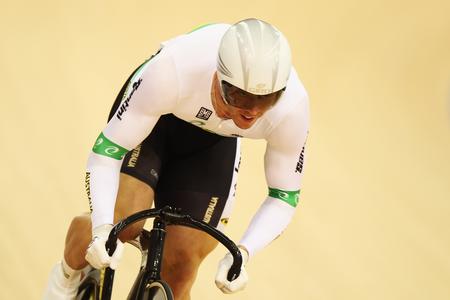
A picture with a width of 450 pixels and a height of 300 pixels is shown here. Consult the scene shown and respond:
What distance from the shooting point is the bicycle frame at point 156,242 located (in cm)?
270

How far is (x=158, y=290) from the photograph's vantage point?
2.67m

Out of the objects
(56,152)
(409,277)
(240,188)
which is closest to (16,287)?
(56,152)

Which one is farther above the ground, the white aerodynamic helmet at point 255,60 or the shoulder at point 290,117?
the white aerodynamic helmet at point 255,60

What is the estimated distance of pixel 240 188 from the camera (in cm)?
525

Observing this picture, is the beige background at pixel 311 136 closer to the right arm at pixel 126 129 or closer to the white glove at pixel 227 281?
the right arm at pixel 126 129

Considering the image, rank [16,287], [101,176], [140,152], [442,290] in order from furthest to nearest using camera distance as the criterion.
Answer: [442,290] → [16,287] → [140,152] → [101,176]

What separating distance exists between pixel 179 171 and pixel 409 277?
1.87m

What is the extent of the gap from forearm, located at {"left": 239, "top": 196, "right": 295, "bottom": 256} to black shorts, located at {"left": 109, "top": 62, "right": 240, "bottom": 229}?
0.90ft

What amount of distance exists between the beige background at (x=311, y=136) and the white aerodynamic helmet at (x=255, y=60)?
1907 mm

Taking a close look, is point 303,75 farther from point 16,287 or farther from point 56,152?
point 16,287

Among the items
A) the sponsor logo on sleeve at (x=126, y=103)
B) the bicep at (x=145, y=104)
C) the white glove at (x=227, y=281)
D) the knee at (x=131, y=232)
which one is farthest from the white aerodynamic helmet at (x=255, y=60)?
the knee at (x=131, y=232)

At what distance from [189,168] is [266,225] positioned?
42cm

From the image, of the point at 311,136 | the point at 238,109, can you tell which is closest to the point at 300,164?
the point at 238,109

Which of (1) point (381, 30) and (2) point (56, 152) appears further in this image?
(1) point (381, 30)
